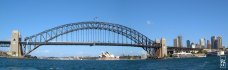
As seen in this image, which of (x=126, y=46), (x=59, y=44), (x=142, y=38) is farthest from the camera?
(x=142, y=38)

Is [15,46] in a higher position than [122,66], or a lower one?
Result: higher

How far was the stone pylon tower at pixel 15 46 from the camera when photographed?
164 meters

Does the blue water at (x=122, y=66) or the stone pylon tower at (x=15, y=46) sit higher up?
the stone pylon tower at (x=15, y=46)

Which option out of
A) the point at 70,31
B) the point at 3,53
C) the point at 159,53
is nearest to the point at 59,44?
the point at 70,31

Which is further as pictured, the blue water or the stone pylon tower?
the stone pylon tower

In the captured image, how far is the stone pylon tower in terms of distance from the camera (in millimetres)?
163625

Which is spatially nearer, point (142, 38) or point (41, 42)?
point (41, 42)

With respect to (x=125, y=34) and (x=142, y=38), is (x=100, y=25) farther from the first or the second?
(x=142, y=38)

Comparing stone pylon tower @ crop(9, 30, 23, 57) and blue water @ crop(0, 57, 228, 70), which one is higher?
stone pylon tower @ crop(9, 30, 23, 57)

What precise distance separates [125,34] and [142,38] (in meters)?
14.2

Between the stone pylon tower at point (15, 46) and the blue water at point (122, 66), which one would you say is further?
the stone pylon tower at point (15, 46)

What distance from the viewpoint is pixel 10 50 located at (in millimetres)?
166750

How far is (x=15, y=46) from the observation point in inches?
6476

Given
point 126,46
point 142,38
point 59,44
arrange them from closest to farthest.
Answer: point 59,44 → point 126,46 → point 142,38
